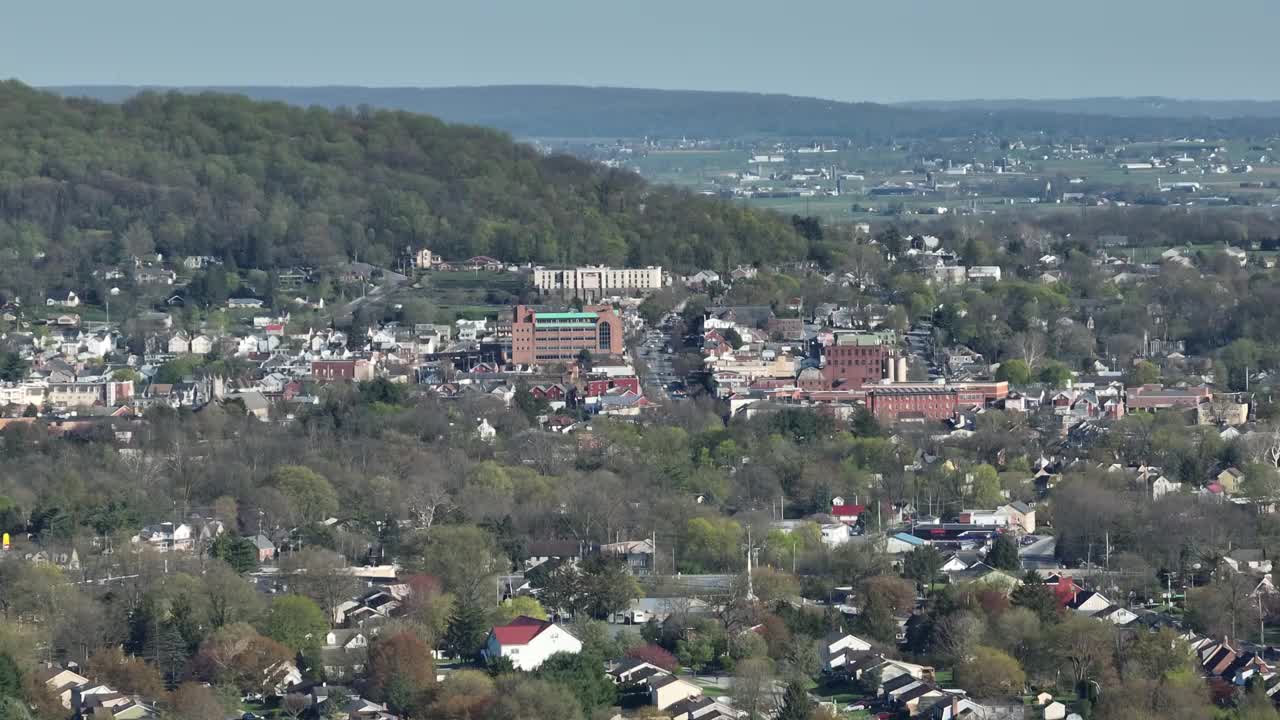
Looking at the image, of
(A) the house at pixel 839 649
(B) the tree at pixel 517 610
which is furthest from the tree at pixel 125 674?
(A) the house at pixel 839 649

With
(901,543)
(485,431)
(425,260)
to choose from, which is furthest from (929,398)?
(425,260)

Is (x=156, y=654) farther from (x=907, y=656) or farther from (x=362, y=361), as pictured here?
(x=362, y=361)

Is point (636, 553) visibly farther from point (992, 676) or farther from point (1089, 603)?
point (992, 676)

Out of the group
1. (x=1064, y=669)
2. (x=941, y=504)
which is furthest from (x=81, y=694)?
(x=941, y=504)

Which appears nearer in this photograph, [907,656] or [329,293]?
[907,656]

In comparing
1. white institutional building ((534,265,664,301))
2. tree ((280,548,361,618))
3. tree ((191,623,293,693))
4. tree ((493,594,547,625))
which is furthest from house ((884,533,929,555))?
white institutional building ((534,265,664,301))

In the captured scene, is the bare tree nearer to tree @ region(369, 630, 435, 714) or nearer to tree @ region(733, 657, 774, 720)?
tree @ region(733, 657, 774, 720)

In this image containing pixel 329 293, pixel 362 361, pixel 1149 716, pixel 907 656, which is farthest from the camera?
pixel 329 293

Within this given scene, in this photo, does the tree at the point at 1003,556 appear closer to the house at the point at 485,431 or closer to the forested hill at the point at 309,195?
the house at the point at 485,431
